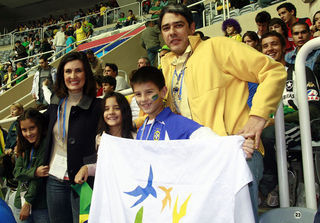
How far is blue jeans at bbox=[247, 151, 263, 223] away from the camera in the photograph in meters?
A: 1.50

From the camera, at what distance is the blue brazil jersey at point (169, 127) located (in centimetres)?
166

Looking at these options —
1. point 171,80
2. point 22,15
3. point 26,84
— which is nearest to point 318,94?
point 171,80

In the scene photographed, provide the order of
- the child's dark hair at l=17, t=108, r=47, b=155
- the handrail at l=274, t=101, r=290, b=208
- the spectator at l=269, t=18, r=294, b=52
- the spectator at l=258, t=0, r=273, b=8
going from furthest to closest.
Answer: the spectator at l=258, t=0, r=273, b=8 < the spectator at l=269, t=18, r=294, b=52 < the child's dark hair at l=17, t=108, r=47, b=155 < the handrail at l=274, t=101, r=290, b=208

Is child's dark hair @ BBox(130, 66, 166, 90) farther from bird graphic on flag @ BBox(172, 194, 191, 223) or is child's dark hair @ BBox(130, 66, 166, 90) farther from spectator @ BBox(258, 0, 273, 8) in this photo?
spectator @ BBox(258, 0, 273, 8)

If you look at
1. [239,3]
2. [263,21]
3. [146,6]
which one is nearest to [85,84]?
[263,21]

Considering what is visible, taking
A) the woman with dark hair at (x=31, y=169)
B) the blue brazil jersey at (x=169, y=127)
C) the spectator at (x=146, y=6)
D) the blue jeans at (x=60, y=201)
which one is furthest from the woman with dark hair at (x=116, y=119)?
the spectator at (x=146, y=6)

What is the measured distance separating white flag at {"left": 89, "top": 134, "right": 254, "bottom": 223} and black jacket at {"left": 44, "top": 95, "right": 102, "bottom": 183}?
287 millimetres

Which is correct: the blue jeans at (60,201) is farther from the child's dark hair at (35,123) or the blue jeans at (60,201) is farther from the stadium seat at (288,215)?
the stadium seat at (288,215)

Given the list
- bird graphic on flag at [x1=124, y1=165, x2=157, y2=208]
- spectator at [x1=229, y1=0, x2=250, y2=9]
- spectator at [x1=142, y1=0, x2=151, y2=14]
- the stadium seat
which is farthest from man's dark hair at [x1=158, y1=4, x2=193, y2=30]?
spectator at [x1=142, y1=0, x2=151, y2=14]

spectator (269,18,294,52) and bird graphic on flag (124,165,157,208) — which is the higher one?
spectator (269,18,294,52)

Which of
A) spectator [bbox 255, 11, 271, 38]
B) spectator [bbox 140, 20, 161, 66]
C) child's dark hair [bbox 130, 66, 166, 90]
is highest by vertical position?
spectator [bbox 140, 20, 161, 66]

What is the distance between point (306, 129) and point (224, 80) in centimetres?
45

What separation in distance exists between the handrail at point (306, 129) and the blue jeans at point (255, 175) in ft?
0.72

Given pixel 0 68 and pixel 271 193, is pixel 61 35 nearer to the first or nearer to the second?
pixel 0 68
